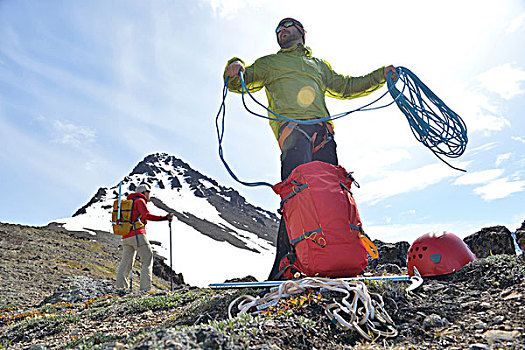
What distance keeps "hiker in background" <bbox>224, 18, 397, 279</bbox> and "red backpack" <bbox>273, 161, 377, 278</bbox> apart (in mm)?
794

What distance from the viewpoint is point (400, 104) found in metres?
5.27

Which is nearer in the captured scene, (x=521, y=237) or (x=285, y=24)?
(x=521, y=237)

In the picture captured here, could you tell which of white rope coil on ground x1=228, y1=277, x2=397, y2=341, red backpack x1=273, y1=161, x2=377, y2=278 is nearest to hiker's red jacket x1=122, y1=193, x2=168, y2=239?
red backpack x1=273, y1=161, x2=377, y2=278

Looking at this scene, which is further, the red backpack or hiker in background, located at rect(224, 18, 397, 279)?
hiker in background, located at rect(224, 18, 397, 279)

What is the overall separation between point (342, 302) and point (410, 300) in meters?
0.77

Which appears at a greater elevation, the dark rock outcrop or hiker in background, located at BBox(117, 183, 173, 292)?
hiker in background, located at BBox(117, 183, 173, 292)

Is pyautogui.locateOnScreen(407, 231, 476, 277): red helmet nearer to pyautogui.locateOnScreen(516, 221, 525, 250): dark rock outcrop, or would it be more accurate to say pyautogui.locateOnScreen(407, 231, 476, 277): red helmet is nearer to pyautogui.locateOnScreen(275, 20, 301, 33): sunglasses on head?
pyautogui.locateOnScreen(516, 221, 525, 250): dark rock outcrop

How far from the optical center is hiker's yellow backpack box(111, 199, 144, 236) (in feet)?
27.3

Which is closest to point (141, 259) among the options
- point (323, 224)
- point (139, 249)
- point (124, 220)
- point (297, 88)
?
point (139, 249)

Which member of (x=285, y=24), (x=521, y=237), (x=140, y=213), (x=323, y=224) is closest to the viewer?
(x=323, y=224)

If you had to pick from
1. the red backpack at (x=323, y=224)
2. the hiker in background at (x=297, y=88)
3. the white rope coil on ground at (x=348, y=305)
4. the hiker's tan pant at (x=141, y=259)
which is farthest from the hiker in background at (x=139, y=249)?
the white rope coil on ground at (x=348, y=305)

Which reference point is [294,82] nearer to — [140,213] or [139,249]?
[140,213]

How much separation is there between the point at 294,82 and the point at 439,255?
3052 millimetres

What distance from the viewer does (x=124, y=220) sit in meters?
8.40
